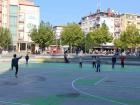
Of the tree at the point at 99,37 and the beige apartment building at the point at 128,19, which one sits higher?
the beige apartment building at the point at 128,19

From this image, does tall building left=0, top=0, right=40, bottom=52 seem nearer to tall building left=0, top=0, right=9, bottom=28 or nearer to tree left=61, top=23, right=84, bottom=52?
tall building left=0, top=0, right=9, bottom=28

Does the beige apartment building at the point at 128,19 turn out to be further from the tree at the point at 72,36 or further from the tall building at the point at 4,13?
the tall building at the point at 4,13

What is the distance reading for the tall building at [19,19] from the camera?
108625 millimetres

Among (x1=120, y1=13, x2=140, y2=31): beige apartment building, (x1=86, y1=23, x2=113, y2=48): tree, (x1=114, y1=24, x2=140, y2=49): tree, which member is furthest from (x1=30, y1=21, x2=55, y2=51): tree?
(x1=120, y1=13, x2=140, y2=31): beige apartment building

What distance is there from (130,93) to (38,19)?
325 feet

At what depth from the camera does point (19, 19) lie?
113 meters

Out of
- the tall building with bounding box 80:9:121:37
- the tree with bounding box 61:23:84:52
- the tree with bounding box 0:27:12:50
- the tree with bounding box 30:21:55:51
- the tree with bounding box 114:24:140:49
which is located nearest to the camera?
the tree with bounding box 0:27:12:50

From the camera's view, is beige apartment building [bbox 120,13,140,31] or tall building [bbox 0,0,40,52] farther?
beige apartment building [bbox 120,13,140,31]

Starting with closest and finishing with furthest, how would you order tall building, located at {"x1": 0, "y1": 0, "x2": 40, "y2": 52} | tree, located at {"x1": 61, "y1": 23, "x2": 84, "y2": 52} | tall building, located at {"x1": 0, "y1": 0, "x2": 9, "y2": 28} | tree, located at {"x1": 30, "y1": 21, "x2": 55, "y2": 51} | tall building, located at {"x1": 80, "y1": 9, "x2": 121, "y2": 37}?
tree, located at {"x1": 30, "y1": 21, "x2": 55, "y2": 51}
tall building, located at {"x1": 0, "y1": 0, "x2": 9, "y2": 28}
tall building, located at {"x1": 0, "y1": 0, "x2": 40, "y2": 52}
tree, located at {"x1": 61, "y1": 23, "x2": 84, "y2": 52}
tall building, located at {"x1": 80, "y1": 9, "x2": 121, "y2": 37}

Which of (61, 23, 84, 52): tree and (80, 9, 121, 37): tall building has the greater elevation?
(80, 9, 121, 37): tall building

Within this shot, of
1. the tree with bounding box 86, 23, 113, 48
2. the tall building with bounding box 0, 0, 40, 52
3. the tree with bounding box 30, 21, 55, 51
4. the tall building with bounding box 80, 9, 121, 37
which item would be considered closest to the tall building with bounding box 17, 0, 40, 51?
the tall building with bounding box 0, 0, 40, 52

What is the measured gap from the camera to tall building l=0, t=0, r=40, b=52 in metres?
109

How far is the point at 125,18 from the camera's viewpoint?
146 meters

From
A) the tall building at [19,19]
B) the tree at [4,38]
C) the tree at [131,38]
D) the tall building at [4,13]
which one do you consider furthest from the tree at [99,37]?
the tree at [4,38]
